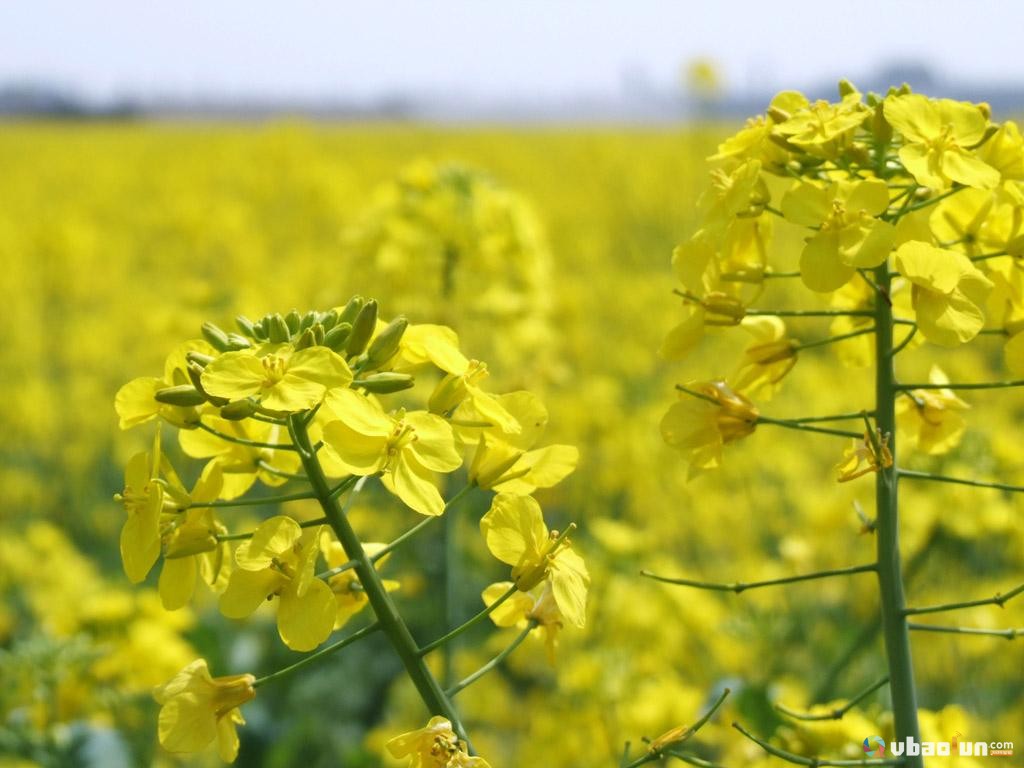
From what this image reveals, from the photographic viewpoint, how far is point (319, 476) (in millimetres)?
1004

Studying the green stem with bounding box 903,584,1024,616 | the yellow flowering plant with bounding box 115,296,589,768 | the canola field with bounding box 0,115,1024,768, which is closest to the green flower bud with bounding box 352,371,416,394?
the yellow flowering plant with bounding box 115,296,589,768

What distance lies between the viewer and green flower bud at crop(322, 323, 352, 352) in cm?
106

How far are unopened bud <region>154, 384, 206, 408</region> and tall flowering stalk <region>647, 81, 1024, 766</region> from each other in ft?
1.66

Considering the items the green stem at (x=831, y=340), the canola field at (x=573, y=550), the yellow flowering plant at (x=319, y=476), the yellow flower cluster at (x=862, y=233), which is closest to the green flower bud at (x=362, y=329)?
the yellow flowering plant at (x=319, y=476)

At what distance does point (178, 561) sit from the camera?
1047mm

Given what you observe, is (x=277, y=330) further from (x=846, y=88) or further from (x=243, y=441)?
(x=846, y=88)

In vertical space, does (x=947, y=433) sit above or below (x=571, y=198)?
above

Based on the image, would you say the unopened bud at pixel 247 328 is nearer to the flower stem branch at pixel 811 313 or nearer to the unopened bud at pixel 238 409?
the unopened bud at pixel 238 409

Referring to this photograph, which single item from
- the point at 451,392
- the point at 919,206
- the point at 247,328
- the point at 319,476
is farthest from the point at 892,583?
the point at 247,328

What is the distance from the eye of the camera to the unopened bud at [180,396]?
1.00 metres

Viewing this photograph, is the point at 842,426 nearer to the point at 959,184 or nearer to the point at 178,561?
the point at 959,184

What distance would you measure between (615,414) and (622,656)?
193cm

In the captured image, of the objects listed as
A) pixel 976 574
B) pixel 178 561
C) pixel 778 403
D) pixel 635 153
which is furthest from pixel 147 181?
pixel 178 561

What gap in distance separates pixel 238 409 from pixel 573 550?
16.9 inches
